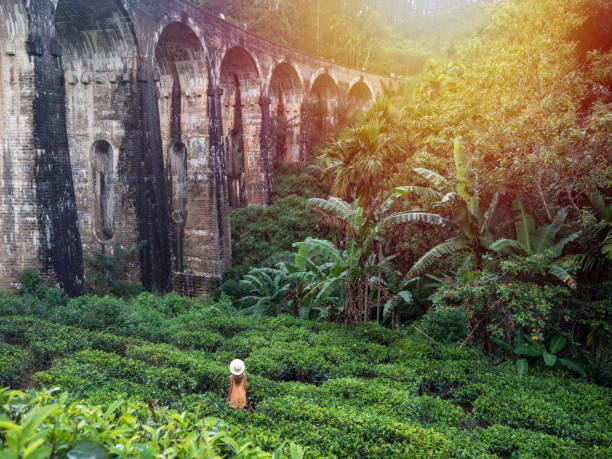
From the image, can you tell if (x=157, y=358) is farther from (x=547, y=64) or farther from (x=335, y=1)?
(x=335, y=1)

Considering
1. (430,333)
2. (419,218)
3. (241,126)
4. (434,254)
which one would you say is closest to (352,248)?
(419,218)

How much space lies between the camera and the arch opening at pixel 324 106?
115 feet

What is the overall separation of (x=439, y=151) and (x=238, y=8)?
32932mm

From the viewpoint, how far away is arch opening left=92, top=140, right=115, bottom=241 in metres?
16.6

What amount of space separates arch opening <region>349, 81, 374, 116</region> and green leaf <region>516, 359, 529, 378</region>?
31.9 metres

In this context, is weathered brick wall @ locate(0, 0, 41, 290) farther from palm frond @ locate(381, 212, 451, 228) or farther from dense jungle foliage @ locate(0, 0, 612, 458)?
palm frond @ locate(381, 212, 451, 228)

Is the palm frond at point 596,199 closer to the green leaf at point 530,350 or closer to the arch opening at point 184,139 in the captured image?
the green leaf at point 530,350

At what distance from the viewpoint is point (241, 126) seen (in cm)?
2527

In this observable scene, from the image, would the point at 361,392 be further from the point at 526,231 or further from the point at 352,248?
the point at 526,231

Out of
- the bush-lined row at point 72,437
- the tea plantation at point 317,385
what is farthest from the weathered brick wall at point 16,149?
the bush-lined row at point 72,437

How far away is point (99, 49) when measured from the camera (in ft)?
50.5

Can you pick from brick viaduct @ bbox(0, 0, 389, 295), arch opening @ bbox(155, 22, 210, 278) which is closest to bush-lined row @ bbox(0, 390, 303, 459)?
brick viaduct @ bbox(0, 0, 389, 295)

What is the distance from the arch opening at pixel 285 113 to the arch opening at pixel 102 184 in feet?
47.7

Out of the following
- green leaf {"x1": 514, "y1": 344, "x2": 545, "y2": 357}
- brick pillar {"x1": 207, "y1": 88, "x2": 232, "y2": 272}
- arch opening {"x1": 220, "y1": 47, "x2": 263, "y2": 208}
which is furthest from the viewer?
arch opening {"x1": 220, "y1": 47, "x2": 263, "y2": 208}
